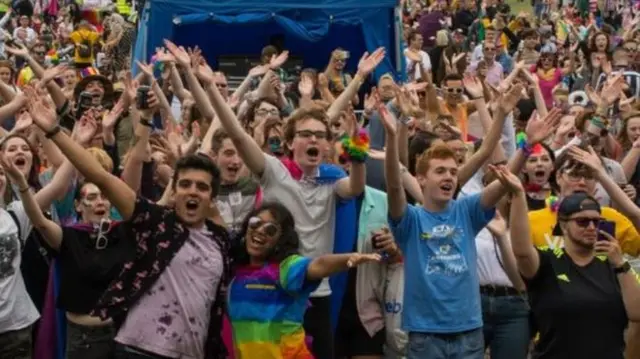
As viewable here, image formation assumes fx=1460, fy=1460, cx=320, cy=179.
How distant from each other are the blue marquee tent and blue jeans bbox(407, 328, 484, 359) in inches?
402

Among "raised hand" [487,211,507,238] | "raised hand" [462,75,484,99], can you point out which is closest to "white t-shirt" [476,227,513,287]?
"raised hand" [487,211,507,238]

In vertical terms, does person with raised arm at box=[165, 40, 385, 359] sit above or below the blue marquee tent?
below

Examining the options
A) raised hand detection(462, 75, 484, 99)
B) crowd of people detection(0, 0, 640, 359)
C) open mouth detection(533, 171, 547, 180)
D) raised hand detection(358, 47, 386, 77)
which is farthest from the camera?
raised hand detection(462, 75, 484, 99)

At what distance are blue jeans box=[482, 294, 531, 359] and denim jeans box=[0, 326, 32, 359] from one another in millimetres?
2487

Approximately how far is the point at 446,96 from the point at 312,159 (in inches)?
196

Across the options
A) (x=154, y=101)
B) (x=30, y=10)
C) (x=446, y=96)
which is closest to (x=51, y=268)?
(x=154, y=101)

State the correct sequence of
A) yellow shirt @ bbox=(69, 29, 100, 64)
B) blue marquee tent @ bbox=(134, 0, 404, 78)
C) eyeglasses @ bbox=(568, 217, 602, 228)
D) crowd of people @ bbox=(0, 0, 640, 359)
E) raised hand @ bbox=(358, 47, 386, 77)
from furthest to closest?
yellow shirt @ bbox=(69, 29, 100, 64) → blue marquee tent @ bbox=(134, 0, 404, 78) → raised hand @ bbox=(358, 47, 386, 77) → eyeglasses @ bbox=(568, 217, 602, 228) → crowd of people @ bbox=(0, 0, 640, 359)

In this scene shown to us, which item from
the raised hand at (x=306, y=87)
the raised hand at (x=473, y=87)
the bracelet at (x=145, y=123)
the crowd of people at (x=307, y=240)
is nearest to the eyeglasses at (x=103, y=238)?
the crowd of people at (x=307, y=240)

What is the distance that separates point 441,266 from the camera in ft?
23.5

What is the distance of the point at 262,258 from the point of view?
6.82 meters

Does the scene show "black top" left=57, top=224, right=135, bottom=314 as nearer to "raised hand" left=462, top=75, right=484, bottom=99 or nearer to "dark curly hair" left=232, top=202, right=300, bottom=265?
"dark curly hair" left=232, top=202, right=300, bottom=265

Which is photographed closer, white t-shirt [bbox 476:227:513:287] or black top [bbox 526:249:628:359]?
black top [bbox 526:249:628:359]

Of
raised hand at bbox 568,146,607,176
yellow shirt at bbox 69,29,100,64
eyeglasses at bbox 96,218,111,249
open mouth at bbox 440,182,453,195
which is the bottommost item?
eyeglasses at bbox 96,218,111,249

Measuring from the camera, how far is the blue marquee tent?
1766cm
